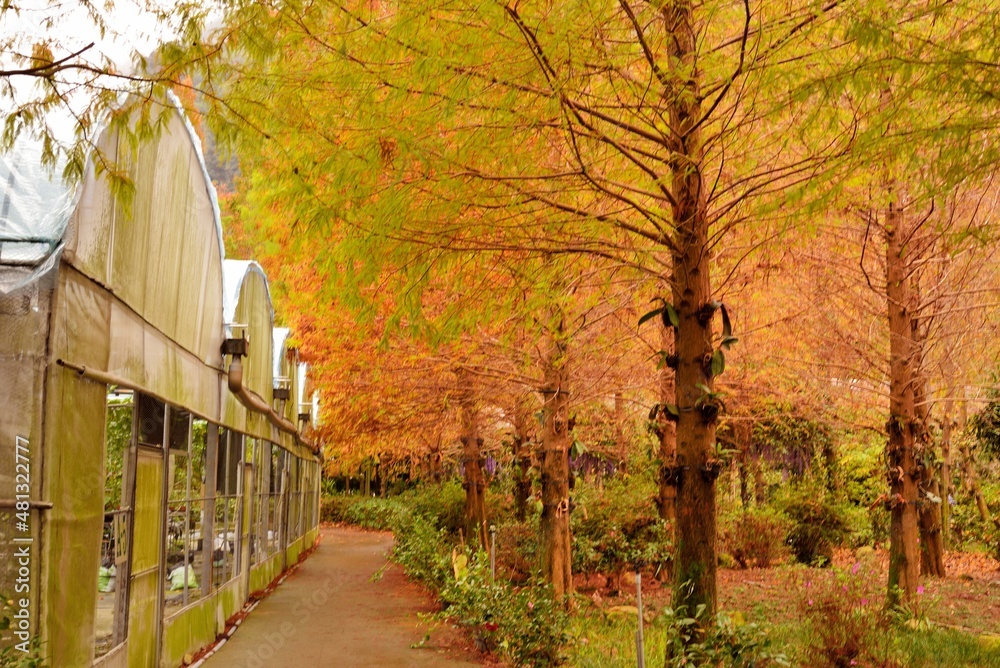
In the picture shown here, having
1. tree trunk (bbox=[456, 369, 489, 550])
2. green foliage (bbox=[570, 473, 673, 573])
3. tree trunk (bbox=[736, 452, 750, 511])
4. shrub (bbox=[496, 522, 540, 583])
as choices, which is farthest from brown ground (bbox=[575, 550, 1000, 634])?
tree trunk (bbox=[736, 452, 750, 511])

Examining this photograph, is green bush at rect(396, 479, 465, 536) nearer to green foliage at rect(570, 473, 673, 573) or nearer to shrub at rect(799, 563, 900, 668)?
green foliage at rect(570, 473, 673, 573)

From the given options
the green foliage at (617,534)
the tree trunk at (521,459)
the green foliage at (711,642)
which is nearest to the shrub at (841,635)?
the green foliage at (711,642)

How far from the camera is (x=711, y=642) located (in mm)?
6523

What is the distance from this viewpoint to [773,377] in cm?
1560

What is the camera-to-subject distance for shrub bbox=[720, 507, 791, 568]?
2033 cm

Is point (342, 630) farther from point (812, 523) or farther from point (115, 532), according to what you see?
point (812, 523)

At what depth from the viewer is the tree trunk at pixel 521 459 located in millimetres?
18581

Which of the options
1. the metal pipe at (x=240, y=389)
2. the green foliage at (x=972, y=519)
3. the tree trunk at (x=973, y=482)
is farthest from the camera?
the tree trunk at (x=973, y=482)

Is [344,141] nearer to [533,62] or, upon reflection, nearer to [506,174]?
→ [506,174]

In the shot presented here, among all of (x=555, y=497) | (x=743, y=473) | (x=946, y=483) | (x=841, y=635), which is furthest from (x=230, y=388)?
(x=743, y=473)

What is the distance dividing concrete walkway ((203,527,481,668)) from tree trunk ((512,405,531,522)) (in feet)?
10.8

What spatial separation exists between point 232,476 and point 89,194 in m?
8.67

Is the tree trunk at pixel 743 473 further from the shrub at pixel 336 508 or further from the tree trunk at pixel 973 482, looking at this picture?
the shrub at pixel 336 508

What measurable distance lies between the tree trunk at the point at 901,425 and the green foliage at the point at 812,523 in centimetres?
870
